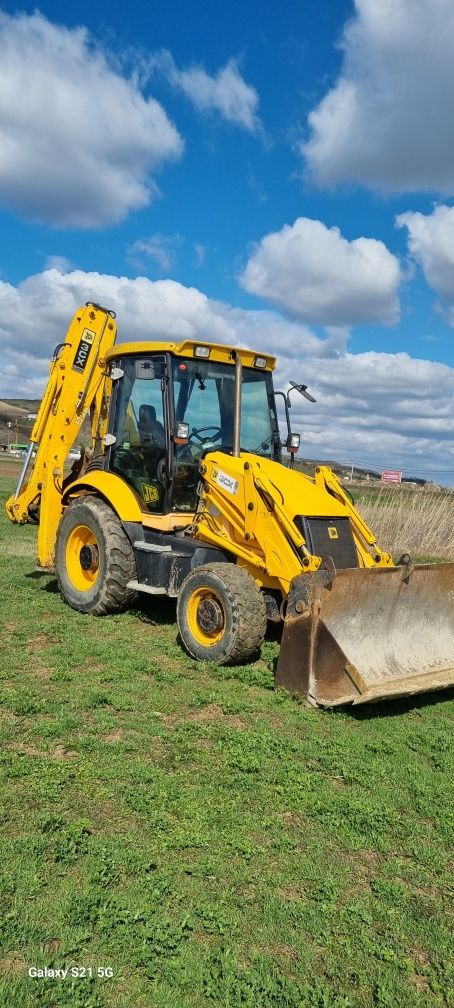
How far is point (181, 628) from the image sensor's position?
6801 mm

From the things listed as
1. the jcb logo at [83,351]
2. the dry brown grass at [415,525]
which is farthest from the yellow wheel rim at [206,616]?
the dry brown grass at [415,525]

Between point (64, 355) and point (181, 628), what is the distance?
4240 millimetres

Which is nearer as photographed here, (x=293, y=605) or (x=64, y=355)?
(x=293, y=605)

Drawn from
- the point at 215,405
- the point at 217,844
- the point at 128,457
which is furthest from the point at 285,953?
the point at 128,457

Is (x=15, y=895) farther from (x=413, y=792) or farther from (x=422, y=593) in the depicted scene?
(x=422, y=593)

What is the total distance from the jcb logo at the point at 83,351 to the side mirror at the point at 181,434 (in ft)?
7.95

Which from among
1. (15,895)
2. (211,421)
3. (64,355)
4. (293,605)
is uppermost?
(64,355)

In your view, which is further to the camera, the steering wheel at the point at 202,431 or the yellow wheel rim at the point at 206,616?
the steering wheel at the point at 202,431

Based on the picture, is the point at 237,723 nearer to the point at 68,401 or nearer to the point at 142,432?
the point at 142,432

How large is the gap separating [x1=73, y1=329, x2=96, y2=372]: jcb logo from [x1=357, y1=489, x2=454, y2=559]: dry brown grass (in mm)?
8266

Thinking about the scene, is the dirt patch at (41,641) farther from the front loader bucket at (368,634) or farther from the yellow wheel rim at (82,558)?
the front loader bucket at (368,634)

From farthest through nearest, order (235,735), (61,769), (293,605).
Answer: (293,605), (235,735), (61,769)

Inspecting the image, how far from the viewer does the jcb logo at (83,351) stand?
929cm

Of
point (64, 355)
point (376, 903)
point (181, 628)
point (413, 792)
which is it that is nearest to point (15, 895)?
point (376, 903)
